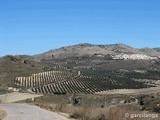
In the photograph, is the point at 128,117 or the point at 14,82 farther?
the point at 14,82

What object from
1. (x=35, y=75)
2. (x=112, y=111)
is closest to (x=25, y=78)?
(x=35, y=75)

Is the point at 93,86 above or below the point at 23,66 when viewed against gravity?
below

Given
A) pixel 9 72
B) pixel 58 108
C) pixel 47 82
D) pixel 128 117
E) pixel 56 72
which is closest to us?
pixel 128 117

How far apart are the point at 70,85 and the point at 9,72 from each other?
32.5 metres

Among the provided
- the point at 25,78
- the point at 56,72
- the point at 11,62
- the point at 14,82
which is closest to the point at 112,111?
the point at 14,82

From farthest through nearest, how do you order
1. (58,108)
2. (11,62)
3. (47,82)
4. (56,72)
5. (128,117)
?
(11,62) → (56,72) → (47,82) → (58,108) → (128,117)

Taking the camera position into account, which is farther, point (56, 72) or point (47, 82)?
point (56, 72)

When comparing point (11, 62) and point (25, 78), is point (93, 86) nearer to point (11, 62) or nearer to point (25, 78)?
point (25, 78)

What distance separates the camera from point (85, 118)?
16.1 m

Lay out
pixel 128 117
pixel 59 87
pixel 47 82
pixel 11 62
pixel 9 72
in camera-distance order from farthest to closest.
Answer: pixel 11 62 < pixel 9 72 < pixel 47 82 < pixel 59 87 < pixel 128 117

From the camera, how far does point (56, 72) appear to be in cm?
13625

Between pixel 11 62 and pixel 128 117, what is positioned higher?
pixel 11 62

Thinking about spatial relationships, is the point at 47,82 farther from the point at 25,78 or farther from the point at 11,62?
the point at 11,62

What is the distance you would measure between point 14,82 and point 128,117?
96.9 metres
